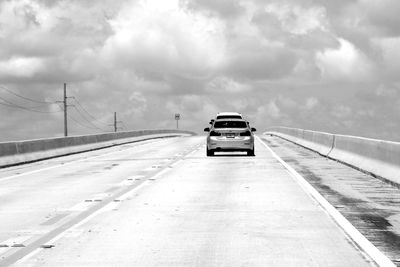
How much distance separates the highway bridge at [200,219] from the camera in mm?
7570

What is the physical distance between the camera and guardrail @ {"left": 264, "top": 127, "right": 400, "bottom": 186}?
16203 mm

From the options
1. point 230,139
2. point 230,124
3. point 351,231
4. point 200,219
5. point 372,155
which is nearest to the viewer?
point 351,231

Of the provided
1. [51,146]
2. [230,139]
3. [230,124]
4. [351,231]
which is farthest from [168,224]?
[51,146]

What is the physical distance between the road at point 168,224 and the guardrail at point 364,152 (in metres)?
2.24

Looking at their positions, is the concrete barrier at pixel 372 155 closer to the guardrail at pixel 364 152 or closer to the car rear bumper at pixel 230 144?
the guardrail at pixel 364 152

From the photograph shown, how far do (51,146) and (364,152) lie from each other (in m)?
14.6

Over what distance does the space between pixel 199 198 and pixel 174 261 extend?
234 inches

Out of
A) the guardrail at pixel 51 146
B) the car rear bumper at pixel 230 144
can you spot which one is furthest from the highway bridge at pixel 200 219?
the car rear bumper at pixel 230 144

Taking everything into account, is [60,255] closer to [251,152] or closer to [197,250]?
[197,250]

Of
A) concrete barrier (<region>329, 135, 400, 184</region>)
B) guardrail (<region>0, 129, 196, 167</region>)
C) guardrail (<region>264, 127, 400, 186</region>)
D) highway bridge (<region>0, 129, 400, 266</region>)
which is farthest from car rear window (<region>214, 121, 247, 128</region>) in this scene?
highway bridge (<region>0, 129, 400, 266</region>)

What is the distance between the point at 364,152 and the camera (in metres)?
20.2

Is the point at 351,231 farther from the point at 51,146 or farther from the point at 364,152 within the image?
the point at 51,146

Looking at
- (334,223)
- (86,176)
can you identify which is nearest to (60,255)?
(334,223)

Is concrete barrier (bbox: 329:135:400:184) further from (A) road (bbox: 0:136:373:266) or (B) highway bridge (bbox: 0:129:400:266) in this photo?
(A) road (bbox: 0:136:373:266)
